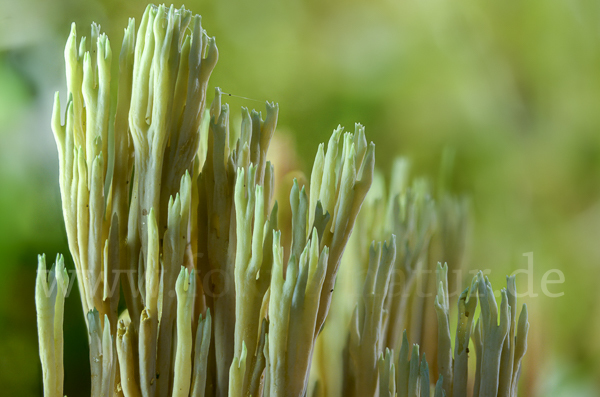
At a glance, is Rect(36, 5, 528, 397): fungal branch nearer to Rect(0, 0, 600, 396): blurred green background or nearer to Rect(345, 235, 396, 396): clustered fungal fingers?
Rect(345, 235, 396, 396): clustered fungal fingers

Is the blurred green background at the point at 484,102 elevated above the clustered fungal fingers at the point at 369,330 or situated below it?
above

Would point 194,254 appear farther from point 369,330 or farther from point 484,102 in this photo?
point 484,102

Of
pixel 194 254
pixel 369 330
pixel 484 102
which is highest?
pixel 484 102

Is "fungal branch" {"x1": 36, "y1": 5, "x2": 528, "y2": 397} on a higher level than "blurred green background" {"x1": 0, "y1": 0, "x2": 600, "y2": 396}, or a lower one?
lower

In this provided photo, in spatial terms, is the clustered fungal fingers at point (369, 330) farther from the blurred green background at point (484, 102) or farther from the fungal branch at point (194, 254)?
the blurred green background at point (484, 102)

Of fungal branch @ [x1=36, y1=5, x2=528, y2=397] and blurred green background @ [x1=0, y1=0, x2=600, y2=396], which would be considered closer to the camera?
fungal branch @ [x1=36, y1=5, x2=528, y2=397]

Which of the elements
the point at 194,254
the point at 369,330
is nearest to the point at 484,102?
the point at 369,330

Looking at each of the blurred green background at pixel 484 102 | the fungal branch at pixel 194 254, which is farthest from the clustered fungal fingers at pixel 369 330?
the blurred green background at pixel 484 102

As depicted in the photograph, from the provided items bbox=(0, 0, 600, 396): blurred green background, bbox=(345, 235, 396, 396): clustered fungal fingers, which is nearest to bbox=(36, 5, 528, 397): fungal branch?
bbox=(345, 235, 396, 396): clustered fungal fingers
